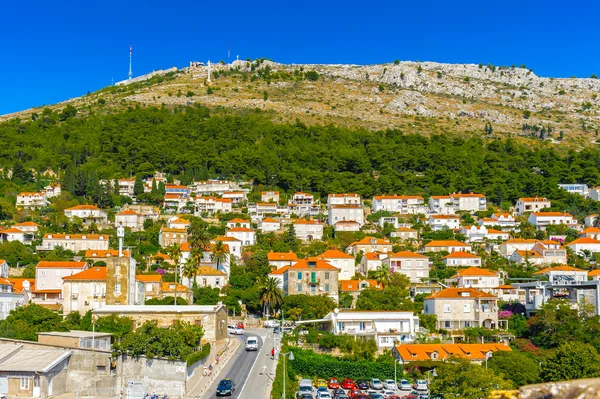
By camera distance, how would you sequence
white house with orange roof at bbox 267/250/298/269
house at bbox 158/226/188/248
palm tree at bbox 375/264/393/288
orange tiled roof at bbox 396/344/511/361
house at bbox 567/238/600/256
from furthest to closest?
1. house at bbox 158/226/188/248
2. house at bbox 567/238/600/256
3. white house with orange roof at bbox 267/250/298/269
4. palm tree at bbox 375/264/393/288
5. orange tiled roof at bbox 396/344/511/361

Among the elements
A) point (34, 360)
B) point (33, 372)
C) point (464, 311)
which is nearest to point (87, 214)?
point (464, 311)

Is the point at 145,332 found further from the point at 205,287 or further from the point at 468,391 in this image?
the point at 205,287

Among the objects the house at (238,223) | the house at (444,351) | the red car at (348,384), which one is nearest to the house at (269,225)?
the house at (238,223)

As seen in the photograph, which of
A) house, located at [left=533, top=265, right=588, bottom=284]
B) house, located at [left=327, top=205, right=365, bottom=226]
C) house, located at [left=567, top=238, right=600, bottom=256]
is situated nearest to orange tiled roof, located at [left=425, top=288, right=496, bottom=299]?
house, located at [left=533, top=265, right=588, bottom=284]

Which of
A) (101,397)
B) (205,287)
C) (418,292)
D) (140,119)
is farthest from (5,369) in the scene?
(140,119)

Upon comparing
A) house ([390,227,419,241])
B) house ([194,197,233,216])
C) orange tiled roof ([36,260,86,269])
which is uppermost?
house ([194,197,233,216])

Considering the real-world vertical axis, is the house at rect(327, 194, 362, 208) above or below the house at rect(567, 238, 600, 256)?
above

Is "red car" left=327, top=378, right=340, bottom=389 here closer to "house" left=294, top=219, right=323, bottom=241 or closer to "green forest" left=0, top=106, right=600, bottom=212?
"house" left=294, top=219, right=323, bottom=241
